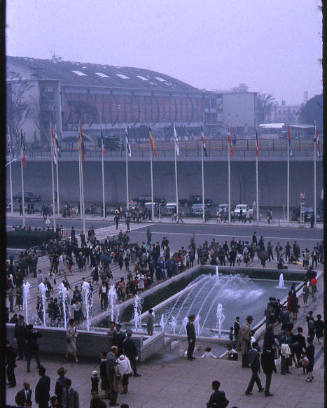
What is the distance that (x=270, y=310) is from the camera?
43.4ft

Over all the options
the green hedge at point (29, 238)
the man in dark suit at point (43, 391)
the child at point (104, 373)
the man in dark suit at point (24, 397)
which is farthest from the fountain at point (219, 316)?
the green hedge at point (29, 238)

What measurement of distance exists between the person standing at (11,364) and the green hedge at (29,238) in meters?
16.2

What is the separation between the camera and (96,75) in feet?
196

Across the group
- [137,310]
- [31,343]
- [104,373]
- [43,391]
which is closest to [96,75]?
[137,310]

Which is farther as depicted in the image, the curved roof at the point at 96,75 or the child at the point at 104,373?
the curved roof at the point at 96,75

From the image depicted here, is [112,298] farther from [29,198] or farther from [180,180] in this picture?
[29,198]

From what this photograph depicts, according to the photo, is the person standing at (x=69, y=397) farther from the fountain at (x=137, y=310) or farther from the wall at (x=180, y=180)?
the wall at (x=180, y=180)

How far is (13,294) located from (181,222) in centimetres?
1583

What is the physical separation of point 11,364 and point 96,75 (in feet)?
173

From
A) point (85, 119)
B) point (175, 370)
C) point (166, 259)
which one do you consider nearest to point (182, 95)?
point (85, 119)

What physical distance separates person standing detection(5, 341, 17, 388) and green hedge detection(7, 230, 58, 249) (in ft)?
53.1

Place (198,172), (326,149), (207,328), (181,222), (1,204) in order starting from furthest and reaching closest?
1. (198,172)
2. (181,222)
3. (207,328)
4. (1,204)
5. (326,149)

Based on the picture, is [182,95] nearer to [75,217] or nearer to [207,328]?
[75,217]

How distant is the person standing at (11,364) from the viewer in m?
9.01
